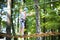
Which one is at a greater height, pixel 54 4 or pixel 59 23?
pixel 54 4

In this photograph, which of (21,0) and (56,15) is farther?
(21,0)

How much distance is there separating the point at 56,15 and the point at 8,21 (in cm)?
171

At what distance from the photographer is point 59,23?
21.3 ft

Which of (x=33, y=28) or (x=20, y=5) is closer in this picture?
(x=20, y=5)

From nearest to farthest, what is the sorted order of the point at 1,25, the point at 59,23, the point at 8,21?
the point at 8,21
the point at 59,23
the point at 1,25

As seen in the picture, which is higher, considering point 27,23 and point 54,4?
point 54,4

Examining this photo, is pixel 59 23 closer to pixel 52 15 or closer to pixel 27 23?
pixel 52 15

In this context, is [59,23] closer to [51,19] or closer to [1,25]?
[51,19]

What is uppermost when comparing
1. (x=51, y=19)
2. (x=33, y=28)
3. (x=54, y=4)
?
(x=54, y=4)

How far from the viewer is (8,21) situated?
19.3ft

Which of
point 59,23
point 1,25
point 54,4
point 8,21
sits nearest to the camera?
point 8,21

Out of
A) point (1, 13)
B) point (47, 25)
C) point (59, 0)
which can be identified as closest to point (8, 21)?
point (1, 13)

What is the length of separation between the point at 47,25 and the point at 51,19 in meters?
0.25

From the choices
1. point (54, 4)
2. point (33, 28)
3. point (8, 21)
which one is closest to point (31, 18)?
point (33, 28)
